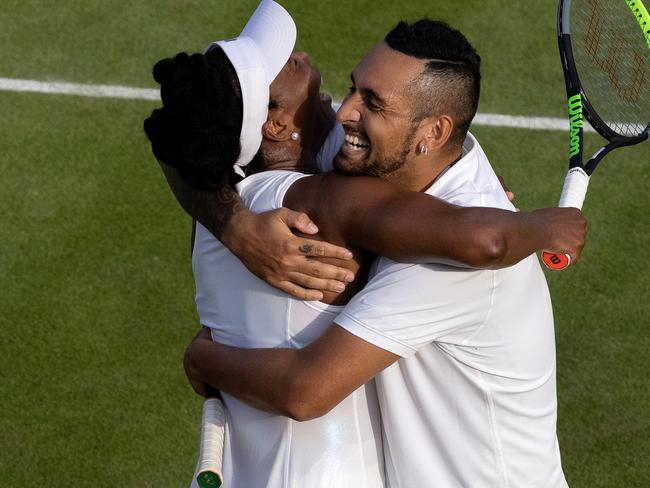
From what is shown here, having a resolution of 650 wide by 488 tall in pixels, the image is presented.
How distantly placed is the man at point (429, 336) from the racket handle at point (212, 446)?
155 millimetres

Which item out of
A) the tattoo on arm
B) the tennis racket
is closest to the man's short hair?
the tattoo on arm

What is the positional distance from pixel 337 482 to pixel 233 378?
45 centimetres

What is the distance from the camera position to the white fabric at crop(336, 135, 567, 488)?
9.99 ft

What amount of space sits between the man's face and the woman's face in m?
0.36

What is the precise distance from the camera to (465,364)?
3.20m

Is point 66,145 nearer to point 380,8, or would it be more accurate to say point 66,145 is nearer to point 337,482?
point 380,8

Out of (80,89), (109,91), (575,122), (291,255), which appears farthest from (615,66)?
(80,89)

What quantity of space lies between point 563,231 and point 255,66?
1.04 m

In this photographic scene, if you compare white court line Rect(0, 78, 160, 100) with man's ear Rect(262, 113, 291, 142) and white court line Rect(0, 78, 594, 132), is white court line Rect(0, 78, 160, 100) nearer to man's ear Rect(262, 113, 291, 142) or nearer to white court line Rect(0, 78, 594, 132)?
white court line Rect(0, 78, 594, 132)

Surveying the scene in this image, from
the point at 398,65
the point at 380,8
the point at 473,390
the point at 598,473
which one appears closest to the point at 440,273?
the point at 473,390

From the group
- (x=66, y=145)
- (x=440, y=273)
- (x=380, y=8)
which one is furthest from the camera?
(x=380, y=8)

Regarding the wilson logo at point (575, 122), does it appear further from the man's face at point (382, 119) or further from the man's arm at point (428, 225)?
the man's face at point (382, 119)

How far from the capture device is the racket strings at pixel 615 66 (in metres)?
4.82

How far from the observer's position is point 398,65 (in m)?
3.26
